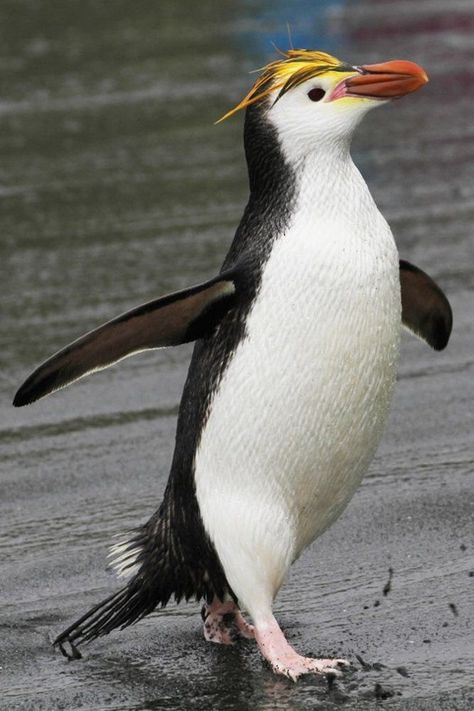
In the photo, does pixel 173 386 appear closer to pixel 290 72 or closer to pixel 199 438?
pixel 199 438

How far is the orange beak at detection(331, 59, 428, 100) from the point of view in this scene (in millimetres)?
3783

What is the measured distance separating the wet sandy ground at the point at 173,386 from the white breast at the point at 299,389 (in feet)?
1.15

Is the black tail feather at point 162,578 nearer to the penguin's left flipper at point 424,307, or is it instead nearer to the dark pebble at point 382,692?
the dark pebble at point 382,692

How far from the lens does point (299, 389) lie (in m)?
3.72

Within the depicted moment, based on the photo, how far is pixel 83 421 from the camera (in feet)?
18.8

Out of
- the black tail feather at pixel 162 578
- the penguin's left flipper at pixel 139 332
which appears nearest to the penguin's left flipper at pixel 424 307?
the penguin's left flipper at pixel 139 332

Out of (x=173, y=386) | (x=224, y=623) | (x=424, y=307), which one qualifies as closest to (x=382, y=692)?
(x=224, y=623)

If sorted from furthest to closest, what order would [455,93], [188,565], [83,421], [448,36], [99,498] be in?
[448,36], [455,93], [83,421], [99,498], [188,565]

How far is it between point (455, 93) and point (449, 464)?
609cm

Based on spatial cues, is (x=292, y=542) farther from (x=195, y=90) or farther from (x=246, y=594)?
(x=195, y=90)

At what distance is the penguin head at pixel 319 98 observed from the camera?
12.4ft

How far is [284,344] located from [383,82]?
659mm

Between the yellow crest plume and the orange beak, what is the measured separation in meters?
0.04

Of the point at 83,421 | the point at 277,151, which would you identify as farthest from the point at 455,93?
the point at 277,151
